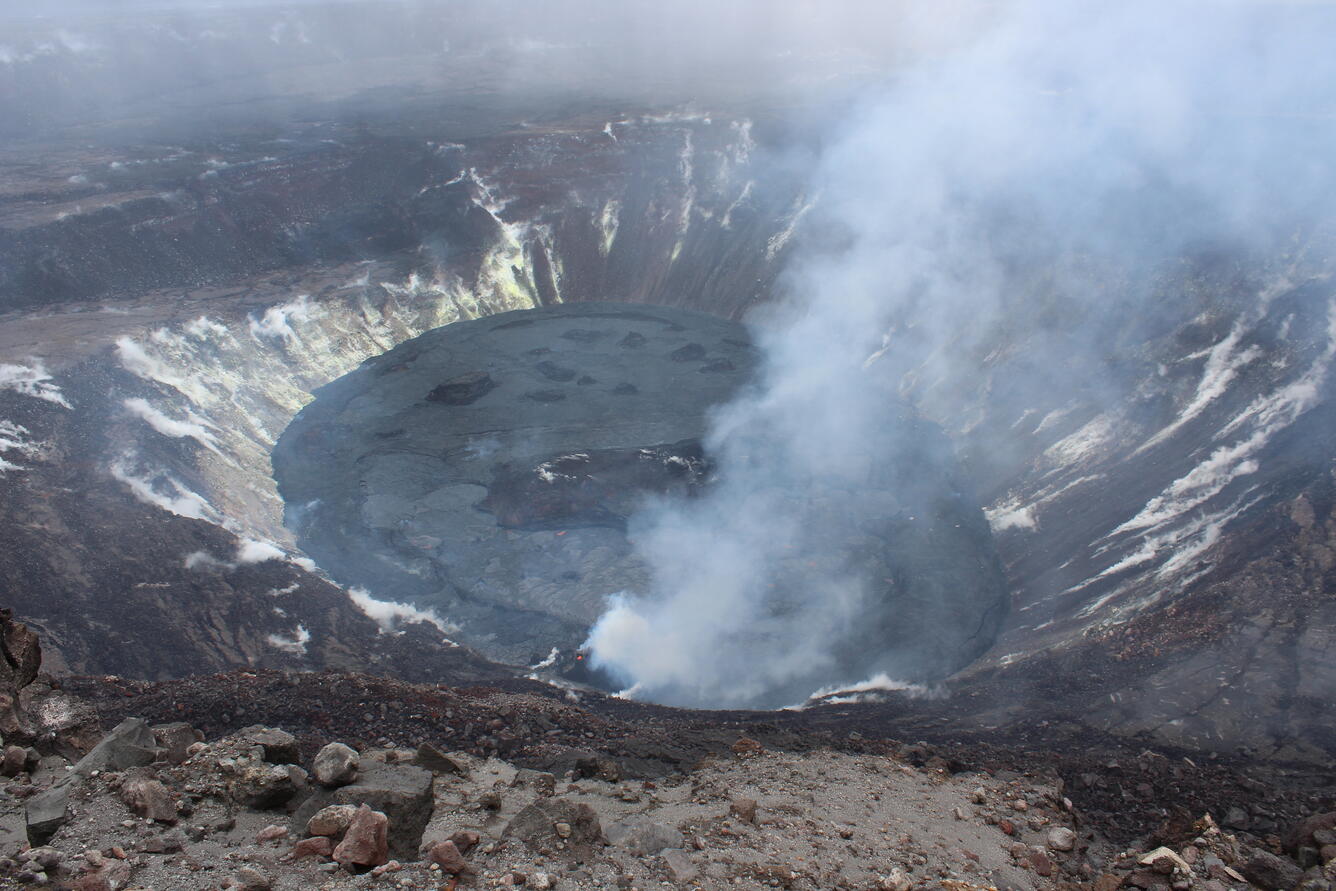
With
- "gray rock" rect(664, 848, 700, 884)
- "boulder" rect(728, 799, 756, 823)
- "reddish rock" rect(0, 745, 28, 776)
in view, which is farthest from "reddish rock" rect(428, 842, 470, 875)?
"reddish rock" rect(0, 745, 28, 776)

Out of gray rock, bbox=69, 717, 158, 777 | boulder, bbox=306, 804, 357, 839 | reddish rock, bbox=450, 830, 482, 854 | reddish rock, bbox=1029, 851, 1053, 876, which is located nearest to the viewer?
boulder, bbox=306, 804, 357, 839

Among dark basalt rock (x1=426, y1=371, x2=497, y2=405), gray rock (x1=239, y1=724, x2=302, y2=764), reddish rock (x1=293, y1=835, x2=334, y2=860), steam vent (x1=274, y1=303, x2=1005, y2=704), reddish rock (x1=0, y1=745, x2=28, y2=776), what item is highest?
dark basalt rock (x1=426, y1=371, x2=497, y2=405)

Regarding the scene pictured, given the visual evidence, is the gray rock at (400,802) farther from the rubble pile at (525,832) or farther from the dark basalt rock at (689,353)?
the dark basalt rock at (689,353)

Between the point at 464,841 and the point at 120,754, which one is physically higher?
the point at 120,754

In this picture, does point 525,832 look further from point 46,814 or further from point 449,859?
point 46,814

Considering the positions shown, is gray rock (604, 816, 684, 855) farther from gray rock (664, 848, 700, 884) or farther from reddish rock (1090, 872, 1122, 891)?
reddish rock (1090, 872, 1122, 891)

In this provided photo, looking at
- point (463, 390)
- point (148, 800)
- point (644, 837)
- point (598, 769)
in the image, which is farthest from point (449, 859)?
point (463, 390)
